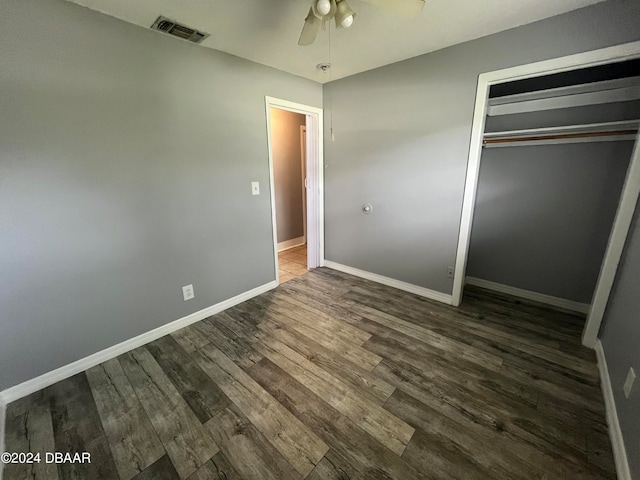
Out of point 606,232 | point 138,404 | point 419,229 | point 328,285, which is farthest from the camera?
point 328,285

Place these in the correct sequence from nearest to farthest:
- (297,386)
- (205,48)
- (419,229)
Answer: (297,386) < (205,48) < (419,229)

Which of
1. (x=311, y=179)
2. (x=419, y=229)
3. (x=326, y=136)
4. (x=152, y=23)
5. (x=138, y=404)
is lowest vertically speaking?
(x=138, y=404)

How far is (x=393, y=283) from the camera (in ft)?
10.1

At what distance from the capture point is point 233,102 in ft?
7.78

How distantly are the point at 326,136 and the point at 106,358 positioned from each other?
10.3 feet

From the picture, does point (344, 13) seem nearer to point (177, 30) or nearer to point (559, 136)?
point (177, 30)

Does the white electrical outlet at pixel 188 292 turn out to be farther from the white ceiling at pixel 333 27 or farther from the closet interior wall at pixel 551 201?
the closet interior wall at pixel 551 201

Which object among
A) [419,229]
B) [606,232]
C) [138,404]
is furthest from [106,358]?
[606,232]

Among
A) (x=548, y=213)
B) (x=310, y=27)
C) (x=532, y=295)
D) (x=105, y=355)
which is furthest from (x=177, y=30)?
(x=532, y=295)

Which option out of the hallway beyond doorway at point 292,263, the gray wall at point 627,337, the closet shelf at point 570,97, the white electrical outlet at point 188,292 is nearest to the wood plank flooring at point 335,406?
the gray wall at point 627,337

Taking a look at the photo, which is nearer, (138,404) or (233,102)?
(138,404)

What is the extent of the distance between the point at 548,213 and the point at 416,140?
1.51m

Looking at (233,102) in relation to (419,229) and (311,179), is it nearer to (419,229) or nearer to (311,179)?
(311,179)

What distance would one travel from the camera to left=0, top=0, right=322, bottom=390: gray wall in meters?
1.50
